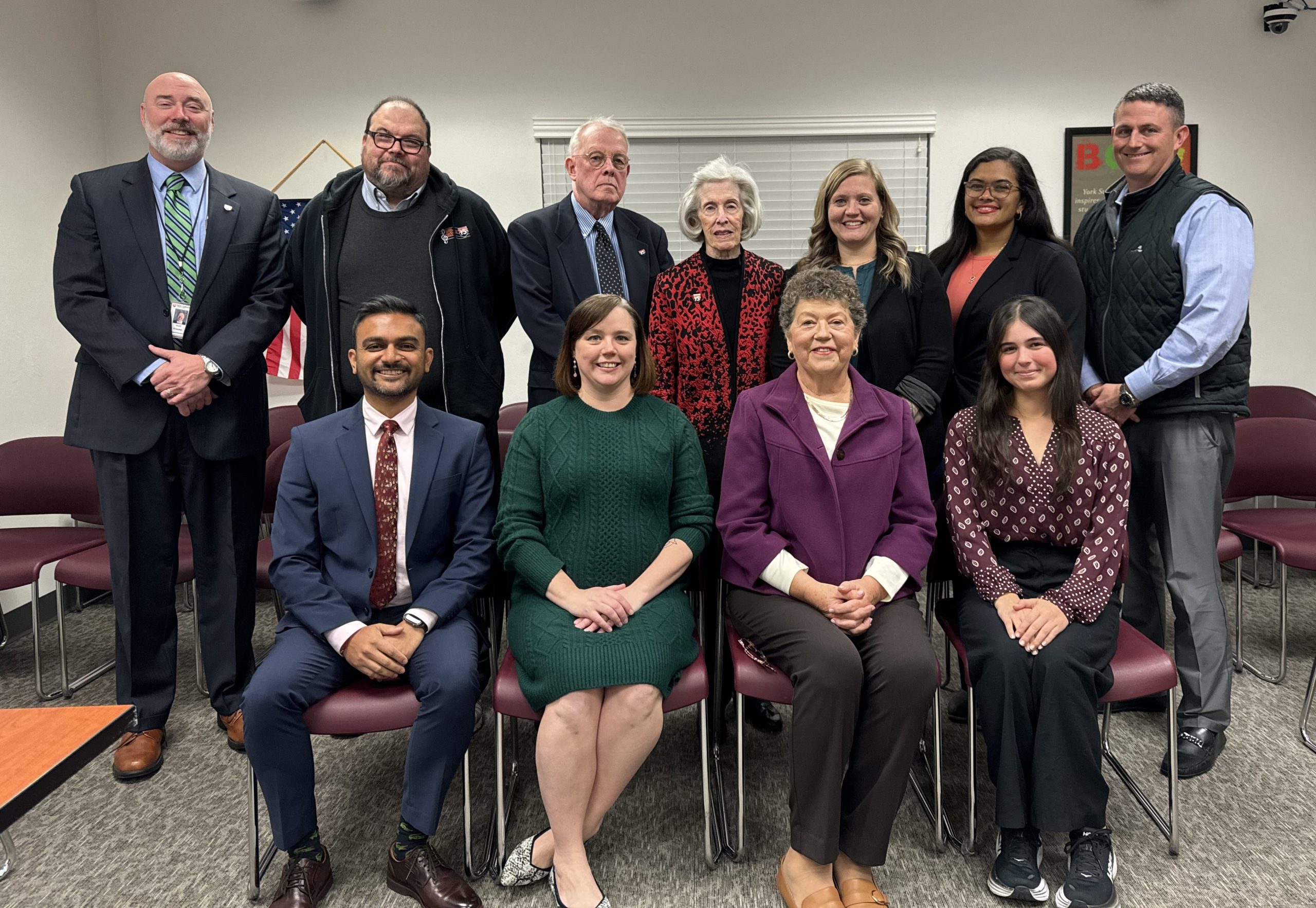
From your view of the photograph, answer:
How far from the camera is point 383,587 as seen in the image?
7.48 ft

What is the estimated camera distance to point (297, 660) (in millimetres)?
2061

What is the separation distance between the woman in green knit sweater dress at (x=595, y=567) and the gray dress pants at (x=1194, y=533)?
1426mm

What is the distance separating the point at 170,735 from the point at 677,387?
2.07 m

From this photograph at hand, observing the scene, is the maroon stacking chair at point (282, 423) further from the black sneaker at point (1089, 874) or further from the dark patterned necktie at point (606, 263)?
the black sneaker at point (1089, 874)

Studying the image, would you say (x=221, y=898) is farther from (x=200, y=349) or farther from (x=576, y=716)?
(x=200, y=349)

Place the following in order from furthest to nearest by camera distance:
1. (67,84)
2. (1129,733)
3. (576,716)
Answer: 1. (67,84)
2. (1129,733)
3. (576,716)

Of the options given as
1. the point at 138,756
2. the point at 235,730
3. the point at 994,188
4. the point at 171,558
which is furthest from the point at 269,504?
the point at 994,188

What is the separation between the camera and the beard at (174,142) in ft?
8.81

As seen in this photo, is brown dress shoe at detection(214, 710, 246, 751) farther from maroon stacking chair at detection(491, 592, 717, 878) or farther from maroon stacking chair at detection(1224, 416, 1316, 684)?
maroon stacking chair at detection(1224, 416, 1316, 684)

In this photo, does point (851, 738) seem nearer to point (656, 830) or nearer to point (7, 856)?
point (656, 830)

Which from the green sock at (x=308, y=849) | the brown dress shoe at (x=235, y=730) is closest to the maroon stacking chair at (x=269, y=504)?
the brown dress shoe at (x=235, y=730)

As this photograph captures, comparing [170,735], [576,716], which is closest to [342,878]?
[576,716]

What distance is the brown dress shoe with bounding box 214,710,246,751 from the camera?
2830mm

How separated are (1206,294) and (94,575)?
145 inches
